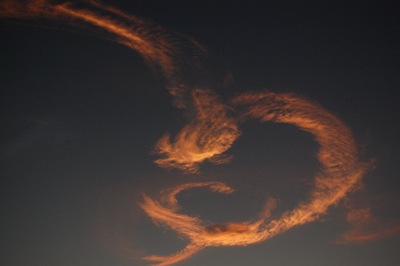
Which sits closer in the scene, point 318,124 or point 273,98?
point 273,98

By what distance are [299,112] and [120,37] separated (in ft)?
33.1

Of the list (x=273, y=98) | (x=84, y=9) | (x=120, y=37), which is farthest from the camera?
(x=273, y=98)

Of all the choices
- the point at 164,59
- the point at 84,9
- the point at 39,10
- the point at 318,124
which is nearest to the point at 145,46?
the point at 164,59

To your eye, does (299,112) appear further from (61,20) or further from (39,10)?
(39,10)

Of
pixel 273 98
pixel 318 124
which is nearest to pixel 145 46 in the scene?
pixel 273 98

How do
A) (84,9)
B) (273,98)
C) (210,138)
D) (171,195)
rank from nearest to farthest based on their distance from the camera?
(84,9), (273,98), (210,138), (171,195)

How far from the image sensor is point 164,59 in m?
9.82

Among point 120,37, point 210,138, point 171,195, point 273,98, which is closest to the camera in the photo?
point 120,37

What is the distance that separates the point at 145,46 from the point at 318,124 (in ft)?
34.0

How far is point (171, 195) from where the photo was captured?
13.5 metres

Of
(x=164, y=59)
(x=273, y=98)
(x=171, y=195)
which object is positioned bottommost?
(x=171, y=195)

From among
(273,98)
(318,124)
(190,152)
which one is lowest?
(190,152)

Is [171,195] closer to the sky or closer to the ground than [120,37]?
closer to the ground

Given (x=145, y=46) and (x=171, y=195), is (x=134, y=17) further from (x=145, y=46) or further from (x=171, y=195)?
(x=171, y=195)
